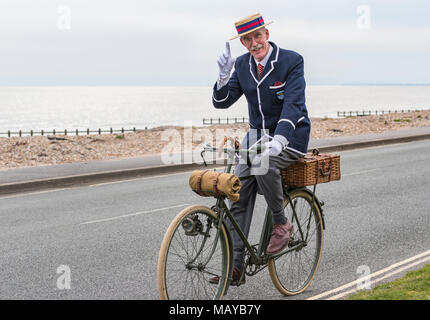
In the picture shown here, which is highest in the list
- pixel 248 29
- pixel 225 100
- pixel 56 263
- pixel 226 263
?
pixel 248 29

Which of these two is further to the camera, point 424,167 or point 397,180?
point 424,167

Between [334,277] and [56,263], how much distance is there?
277cm

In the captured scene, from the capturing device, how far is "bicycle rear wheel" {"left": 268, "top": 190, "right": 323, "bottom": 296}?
4.91 m

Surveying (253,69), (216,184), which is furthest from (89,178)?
(216,184)

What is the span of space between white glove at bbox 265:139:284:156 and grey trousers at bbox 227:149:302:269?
0.35 ft

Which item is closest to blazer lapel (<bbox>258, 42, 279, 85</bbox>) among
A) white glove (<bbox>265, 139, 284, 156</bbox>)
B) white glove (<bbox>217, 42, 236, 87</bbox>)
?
white glove (<bbox>217, 42, 236, 87</bbox>)

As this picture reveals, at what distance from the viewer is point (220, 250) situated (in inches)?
166

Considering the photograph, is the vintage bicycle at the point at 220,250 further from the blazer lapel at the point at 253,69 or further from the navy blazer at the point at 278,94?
the blazer lapel at the point at 253,69

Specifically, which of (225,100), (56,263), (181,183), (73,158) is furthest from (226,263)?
(73,158)

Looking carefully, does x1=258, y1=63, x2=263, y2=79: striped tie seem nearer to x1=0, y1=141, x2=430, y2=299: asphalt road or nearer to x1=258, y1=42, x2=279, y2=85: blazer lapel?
x1=258, y1=42, x2=279, y2=85: blazer lapel

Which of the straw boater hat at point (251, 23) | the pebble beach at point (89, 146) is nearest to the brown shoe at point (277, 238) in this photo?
the straw boater hat at point (251, 23)

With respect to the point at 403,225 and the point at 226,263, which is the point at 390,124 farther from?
the point at 226,263

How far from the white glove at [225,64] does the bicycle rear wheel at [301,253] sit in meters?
1.11
